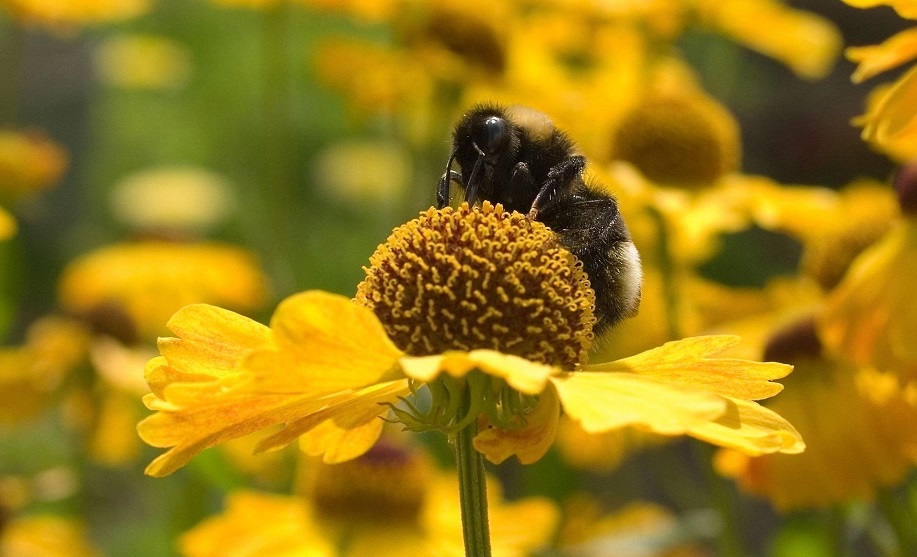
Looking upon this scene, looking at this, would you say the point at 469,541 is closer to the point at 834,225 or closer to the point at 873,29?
the point at 834,225

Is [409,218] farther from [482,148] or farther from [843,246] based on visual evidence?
[482,148]

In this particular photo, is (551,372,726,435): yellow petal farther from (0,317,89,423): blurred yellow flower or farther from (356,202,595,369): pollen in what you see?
(0,317,89,423): blurred yellow flower

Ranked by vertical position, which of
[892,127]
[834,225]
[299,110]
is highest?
[892,127]

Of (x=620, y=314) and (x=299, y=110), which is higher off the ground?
(x=620, y=314)

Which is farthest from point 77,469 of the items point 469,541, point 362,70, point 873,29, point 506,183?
point 873,29

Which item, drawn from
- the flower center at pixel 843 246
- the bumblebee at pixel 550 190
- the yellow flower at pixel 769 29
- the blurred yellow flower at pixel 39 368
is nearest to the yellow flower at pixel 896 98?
the bumblebee at pixel 550 190

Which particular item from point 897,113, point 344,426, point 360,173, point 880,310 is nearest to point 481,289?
point 344,426
